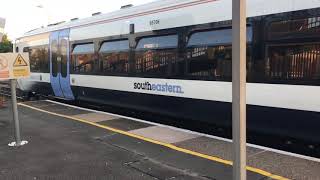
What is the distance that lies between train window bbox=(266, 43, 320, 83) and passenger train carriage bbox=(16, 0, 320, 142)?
15 millimetres

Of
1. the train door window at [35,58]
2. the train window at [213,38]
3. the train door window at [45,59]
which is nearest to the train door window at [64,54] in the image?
the train door window at [45,59]

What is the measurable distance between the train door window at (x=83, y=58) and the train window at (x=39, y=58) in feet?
8.24

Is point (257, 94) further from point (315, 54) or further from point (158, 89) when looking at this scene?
point (158, 89)

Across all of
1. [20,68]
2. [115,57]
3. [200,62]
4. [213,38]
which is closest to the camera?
[20,68]

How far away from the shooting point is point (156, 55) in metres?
9.89

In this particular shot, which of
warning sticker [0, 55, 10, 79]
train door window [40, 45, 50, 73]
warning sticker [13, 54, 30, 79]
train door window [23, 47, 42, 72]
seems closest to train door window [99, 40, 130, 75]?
warning sticker [13, 54, 30, 79]

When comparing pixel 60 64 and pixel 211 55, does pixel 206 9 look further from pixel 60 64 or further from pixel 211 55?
pixel 60 64

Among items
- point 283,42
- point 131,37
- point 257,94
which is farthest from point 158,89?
point 283,42

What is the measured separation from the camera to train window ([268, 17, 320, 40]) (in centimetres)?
639

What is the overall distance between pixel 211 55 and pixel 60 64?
8081 mm

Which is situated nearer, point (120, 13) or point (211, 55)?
point (211, 55)

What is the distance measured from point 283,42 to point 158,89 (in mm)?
3654

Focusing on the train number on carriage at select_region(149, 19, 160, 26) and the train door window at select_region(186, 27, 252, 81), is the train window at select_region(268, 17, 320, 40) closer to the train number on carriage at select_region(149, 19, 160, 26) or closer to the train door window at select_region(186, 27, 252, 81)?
the train door window at select_region(186, 27, 252, 81)

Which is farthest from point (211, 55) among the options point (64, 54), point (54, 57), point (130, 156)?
point (54, 57)
